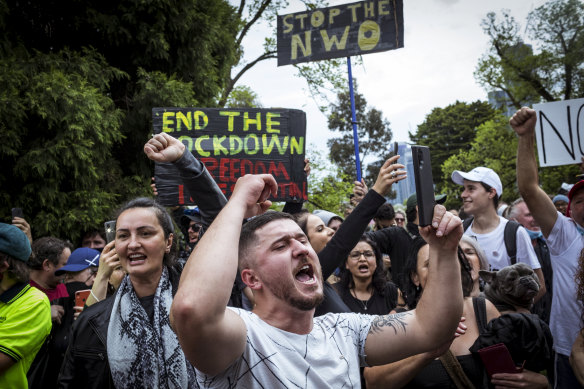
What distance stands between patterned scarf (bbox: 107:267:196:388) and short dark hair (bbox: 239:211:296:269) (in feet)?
2.53

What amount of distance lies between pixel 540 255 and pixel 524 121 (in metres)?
2.63

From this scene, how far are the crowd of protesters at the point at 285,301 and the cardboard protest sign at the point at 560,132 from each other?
755mm

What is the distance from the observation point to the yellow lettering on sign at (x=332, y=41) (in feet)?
21.0

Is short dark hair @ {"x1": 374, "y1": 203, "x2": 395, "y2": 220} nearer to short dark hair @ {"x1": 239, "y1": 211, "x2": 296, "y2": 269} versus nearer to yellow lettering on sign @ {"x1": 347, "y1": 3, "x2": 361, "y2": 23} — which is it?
yellow lettering on sign @ {"x1": 347, "y1": 3, "x2": 361, "y2": 23}

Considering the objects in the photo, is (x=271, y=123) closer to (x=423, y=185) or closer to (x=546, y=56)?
(x=423, y=185)

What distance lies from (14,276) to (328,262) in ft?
6.44

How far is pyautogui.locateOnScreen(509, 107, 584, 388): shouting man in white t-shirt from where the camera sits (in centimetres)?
323

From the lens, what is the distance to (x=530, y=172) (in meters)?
3.21

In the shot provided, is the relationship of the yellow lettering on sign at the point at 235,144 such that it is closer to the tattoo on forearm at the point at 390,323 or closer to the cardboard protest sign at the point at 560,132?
the tattoo on forearm at the point at 390,323

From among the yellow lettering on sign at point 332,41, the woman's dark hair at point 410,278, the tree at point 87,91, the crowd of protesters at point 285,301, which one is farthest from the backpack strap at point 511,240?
the tree at point 87,91

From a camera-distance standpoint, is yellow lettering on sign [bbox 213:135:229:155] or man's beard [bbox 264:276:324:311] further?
yellow lettering on sign [bbox 213:135:229:155]

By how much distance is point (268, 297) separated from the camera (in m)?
1.83

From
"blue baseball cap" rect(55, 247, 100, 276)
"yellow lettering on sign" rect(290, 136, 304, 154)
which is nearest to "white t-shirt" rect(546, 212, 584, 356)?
"yellow lettering on sign" rect(290, 136, 304, 154)

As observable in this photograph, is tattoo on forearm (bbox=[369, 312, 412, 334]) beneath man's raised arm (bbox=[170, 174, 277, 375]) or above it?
beneath
